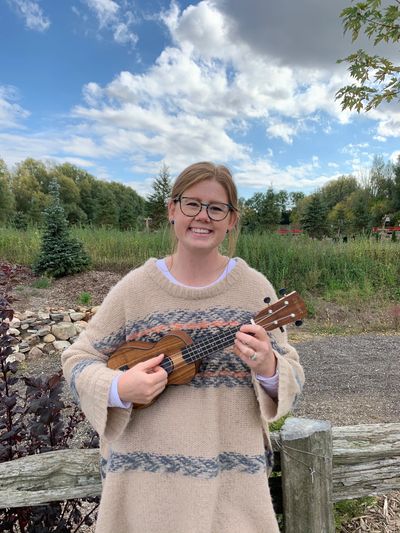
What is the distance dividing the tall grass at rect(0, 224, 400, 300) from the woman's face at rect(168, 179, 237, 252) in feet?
23.3

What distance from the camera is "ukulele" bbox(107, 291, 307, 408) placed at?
46.1 inches

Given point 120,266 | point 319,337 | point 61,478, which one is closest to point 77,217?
point 120,266

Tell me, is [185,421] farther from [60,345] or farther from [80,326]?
[80,326]

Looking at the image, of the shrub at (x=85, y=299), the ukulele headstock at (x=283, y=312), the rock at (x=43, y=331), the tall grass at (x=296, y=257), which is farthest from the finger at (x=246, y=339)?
the tall grass at (x=296, y=257)

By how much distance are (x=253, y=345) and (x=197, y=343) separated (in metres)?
0.18

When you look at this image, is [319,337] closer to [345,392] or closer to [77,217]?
[345,392]

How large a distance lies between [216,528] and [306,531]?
67 centimetres

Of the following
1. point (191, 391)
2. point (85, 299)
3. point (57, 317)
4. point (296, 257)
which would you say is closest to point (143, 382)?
point (191, 391)

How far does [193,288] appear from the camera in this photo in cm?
128

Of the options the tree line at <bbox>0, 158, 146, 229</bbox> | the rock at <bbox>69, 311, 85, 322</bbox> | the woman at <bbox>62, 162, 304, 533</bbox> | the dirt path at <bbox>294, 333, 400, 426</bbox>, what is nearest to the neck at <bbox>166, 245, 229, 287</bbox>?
the woman at <bbox>62, 162, 304, 533</bbox>

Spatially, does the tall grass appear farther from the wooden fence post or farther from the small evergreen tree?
the wooden fence post

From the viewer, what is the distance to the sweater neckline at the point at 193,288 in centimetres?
127

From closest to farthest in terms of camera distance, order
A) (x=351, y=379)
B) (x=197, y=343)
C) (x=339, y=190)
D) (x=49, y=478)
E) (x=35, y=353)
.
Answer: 1. (x=197, y=343)
2. (x=49, y=478)
3. (x=351, y=379)
4. (x=35, y=353)
5. (x=339, y=190)

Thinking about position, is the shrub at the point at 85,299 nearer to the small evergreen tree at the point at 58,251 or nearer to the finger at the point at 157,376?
the small evergreen tree at the point at 58,251
